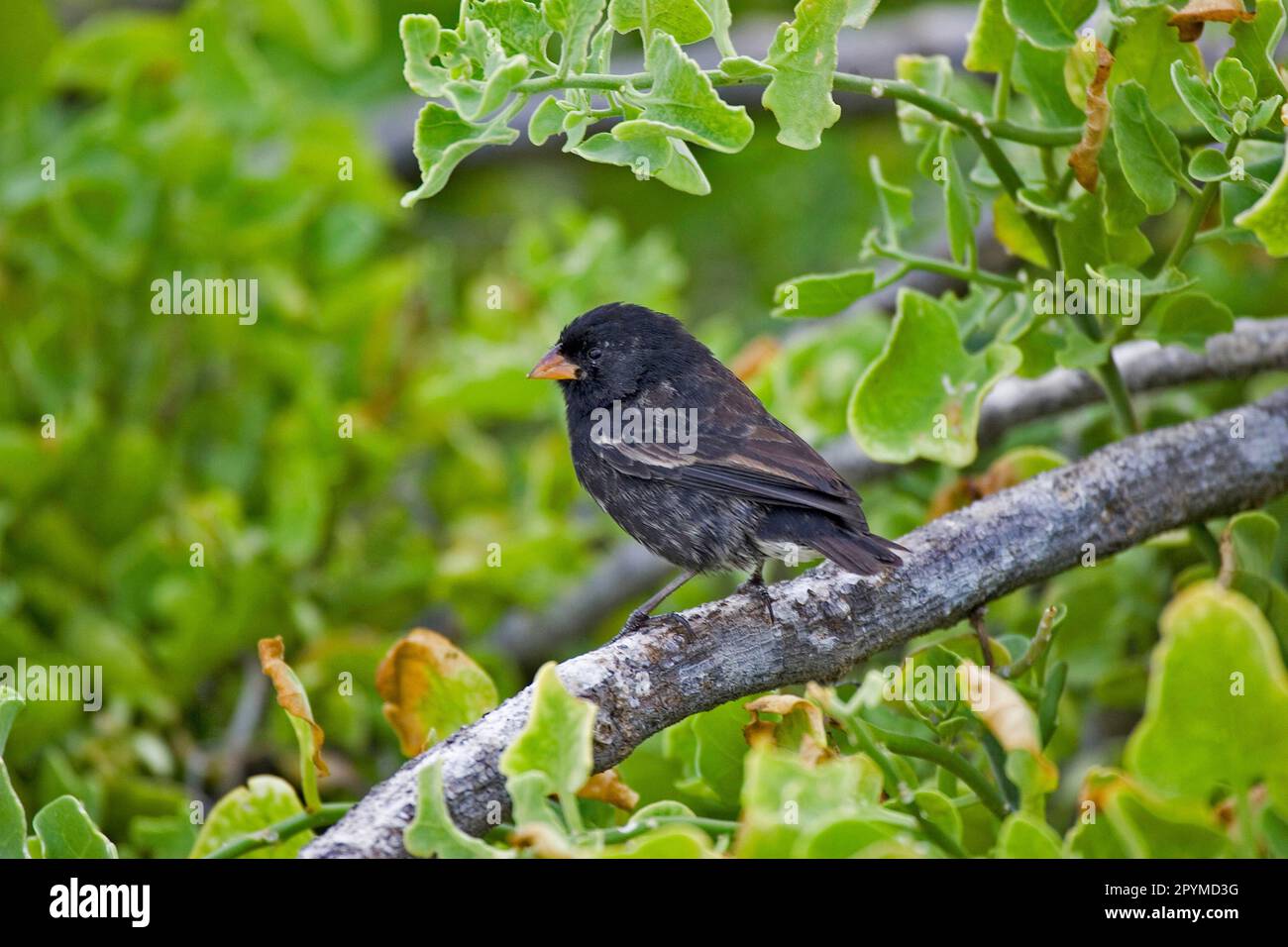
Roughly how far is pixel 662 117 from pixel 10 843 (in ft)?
4.80

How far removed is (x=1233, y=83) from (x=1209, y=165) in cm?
17

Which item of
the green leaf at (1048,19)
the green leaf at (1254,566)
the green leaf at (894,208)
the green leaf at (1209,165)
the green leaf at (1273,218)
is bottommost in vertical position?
the green leaf at (1254,566)

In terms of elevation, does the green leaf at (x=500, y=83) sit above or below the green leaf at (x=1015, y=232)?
below

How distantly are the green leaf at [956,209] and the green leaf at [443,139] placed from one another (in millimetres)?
1030

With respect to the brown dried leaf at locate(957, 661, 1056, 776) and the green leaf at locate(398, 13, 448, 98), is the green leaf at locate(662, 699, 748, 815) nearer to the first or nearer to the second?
the brown dried leaf at locate(957, 661, 1056, 776)

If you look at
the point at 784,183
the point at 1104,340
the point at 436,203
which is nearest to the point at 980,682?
the point at 1104,340

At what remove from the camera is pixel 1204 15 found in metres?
2.35

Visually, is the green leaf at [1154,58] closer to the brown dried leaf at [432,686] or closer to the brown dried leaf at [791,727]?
the brown dried leaf at [791,727]

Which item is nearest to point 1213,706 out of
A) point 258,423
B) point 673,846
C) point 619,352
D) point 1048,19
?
point 673,846

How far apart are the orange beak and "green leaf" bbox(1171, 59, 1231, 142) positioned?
1.77 metres

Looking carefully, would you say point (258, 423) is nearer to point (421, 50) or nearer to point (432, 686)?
point (432, 686)

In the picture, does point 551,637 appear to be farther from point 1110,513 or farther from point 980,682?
point 980,682

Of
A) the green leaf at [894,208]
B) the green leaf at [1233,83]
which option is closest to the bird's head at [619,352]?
the green leaf at [894,208]

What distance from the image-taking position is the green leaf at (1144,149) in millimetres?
2424
